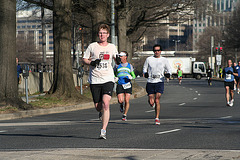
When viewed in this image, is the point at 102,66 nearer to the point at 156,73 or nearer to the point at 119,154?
the point at 119,154

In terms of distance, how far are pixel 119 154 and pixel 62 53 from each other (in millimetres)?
14639

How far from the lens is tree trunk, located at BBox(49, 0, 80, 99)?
2147 centimetres

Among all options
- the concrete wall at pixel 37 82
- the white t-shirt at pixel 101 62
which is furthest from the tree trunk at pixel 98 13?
the white t-shirt at pixel 101 62

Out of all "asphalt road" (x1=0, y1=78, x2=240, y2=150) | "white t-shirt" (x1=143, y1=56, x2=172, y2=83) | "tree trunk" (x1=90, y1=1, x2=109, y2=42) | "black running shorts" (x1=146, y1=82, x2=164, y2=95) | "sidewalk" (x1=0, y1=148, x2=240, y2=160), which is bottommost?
"asphalt road" (x1=0, y1=78, x2=240, y2=150)

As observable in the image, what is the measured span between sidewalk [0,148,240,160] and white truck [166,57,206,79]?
232 ft

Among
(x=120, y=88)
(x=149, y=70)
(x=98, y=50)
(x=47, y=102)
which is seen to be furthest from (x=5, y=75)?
(x=98, y=50)

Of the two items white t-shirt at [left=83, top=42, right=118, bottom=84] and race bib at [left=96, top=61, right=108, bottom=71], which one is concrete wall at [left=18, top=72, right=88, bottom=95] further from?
race bib at [left=96, top=61, right=108, bottom=71]

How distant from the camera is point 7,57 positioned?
17.2 metres

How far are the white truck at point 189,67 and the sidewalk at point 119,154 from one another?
7078 centimetres

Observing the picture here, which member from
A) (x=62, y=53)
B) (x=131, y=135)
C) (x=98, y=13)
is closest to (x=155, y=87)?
(x=131, y=135)

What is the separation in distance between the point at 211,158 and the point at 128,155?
1156 millimetres

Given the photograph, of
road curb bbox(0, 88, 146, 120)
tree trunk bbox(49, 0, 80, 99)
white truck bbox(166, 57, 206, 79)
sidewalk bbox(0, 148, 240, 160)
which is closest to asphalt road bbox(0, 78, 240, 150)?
sidewalk bbox(0, 148, 240, 160)

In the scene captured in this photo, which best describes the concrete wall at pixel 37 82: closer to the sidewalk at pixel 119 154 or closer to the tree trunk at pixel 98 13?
the tree trunk at pixel 98 13

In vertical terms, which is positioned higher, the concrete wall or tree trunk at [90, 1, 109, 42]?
tree trunk at [90, 1, 109, 42]
